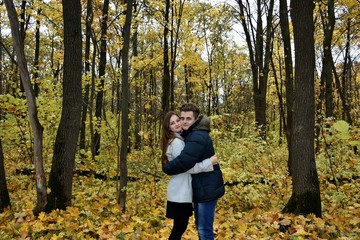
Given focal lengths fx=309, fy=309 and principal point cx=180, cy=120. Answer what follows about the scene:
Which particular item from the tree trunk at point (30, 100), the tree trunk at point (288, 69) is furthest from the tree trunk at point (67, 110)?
Answer: the tree trunk at point (288, 69)

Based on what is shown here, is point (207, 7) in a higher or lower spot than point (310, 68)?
higher

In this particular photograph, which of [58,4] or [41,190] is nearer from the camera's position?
[41,190]

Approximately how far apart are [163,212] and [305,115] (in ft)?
10.7

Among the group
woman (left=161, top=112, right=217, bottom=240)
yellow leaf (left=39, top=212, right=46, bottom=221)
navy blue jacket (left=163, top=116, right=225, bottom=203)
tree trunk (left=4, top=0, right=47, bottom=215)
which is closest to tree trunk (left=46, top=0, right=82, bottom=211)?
tree trunk (left=4, top=0, right=47, bottom=215)

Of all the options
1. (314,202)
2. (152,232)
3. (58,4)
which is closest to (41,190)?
(152,232)

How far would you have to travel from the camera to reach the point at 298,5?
5094 mm

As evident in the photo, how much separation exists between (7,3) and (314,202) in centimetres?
591

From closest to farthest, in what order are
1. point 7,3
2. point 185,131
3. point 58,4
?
point 185,131
point 7,3
point 58,4

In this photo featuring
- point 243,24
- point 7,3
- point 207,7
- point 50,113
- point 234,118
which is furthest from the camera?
point 234,118

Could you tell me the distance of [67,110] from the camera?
5.43 m

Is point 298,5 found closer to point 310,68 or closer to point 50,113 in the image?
point 310,68

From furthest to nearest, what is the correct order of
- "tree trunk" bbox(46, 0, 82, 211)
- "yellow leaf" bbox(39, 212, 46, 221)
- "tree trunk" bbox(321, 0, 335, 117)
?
"tree trunk" bbox(321, 0, 335, 117)
"tree trunk" bbox(46, 0, 82, 211)
"yellow leaf" bbox(39, 212, 46, 221)

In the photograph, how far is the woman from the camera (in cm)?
331

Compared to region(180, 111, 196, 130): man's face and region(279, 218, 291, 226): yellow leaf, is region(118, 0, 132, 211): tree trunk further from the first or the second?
region(279, 218, 291, 226): yellow leaf
